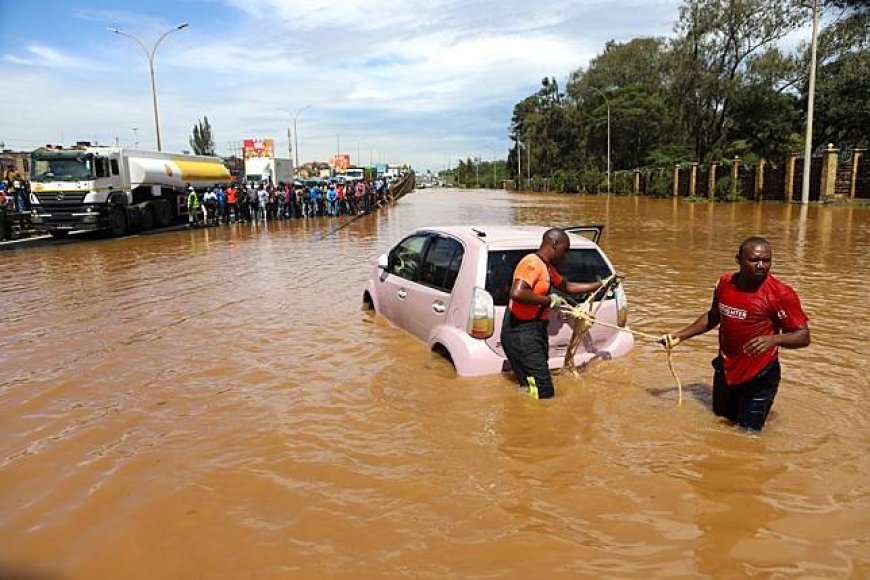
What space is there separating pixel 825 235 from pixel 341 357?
15574 millimetres

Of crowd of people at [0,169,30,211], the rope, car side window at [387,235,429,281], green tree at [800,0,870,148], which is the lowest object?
the rope

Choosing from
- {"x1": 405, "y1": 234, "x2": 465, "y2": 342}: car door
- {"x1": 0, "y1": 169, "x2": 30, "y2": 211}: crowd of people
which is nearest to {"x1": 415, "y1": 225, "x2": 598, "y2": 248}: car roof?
{"x1": 405, "y1": 234, "x2": 465, "y2": 342}: car door

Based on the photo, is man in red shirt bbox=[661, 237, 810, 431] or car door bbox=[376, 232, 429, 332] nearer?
man in red shirt bbox=[661, 237, 810, 431]

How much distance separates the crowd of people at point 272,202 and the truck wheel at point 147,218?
137cm

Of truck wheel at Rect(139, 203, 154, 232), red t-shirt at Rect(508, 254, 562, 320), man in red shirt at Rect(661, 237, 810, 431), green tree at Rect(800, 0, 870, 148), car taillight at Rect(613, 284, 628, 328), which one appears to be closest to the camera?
man in red shirt at Rect(661, 237, 810, 431)

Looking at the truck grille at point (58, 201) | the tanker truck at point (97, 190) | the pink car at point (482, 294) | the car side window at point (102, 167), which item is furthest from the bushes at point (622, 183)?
the pink car at point (482, 294)

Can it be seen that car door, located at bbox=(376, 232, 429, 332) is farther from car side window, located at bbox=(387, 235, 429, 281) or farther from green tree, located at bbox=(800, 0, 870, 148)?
green tree, located at bbox=(800, 0, 870, 148)

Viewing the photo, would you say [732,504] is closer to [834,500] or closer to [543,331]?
[834,500]

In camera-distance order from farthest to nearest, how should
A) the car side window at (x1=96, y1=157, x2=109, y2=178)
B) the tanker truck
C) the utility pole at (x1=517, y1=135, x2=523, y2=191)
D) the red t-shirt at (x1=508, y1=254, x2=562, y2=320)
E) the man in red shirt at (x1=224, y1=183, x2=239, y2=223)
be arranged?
the utility pole at (x1=517, y1=135, x2=523, y2=191), the man in red shirt at (x1=224, y1=183, x2=239, y2=223), the car side window at (x1=96, y1=157, x2=109, y2=178), the tanker truck, the red t-shirt at (x1=508, y1=254, x2=562, y2=320)

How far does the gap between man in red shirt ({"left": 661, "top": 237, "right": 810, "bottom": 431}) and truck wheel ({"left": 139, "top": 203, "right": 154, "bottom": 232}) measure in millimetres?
23153

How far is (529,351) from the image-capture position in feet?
15.7

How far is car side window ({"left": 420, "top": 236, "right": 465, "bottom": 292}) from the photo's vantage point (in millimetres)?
5555

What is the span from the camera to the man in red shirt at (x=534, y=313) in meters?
4.61

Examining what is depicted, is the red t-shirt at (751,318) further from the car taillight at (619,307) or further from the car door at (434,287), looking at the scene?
the car door at (434,287)
